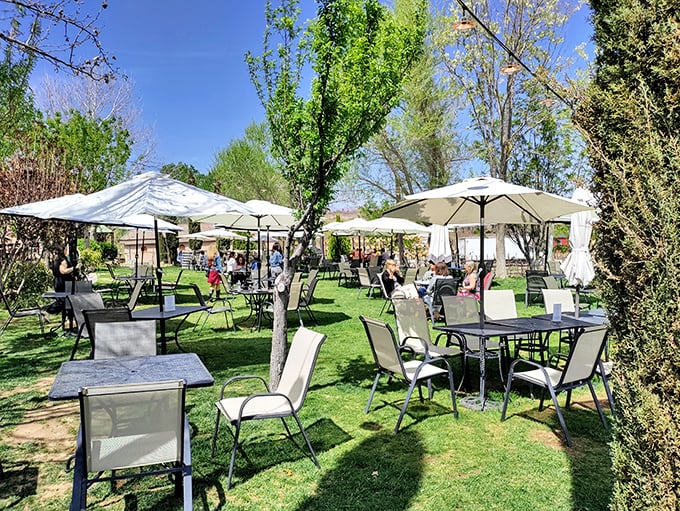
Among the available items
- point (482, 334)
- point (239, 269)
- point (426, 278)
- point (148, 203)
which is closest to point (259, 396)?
point (482, 334)

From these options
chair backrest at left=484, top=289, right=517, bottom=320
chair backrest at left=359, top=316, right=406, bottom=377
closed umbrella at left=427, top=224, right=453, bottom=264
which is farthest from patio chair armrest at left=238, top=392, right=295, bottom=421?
closed umbrella at left=427, top=224, right=453, bottom=264

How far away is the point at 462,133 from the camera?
21.3m

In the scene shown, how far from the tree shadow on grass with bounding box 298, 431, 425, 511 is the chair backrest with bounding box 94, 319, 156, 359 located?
2.01 meters

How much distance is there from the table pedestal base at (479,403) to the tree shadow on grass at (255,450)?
1394 mm

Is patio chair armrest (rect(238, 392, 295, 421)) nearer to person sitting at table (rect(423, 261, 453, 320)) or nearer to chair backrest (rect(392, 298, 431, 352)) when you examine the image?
chair backrest (rect(392, 298, 431, 352))

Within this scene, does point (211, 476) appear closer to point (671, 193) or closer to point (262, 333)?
point (671, 193)

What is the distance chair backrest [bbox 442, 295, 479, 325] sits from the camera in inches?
214

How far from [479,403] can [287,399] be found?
2309 mm

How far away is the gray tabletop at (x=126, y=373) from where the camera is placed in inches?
112

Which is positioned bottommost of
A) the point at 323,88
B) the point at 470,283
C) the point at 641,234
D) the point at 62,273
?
the point at 470,283

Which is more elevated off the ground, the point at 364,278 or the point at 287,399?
the point at 364,278

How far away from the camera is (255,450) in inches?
144

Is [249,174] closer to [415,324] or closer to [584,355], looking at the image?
[415,324]

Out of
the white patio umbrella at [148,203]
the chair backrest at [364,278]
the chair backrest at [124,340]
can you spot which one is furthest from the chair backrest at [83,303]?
the chair backrest at [364,278]
